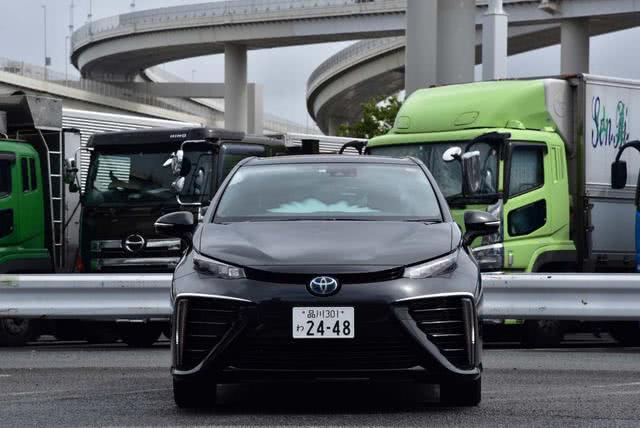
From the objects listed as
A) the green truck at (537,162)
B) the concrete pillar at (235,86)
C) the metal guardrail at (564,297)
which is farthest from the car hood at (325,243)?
the concrete pillar at (235,86)

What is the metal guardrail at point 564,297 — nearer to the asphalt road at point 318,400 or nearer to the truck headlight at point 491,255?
the asphalt road at point 318,400

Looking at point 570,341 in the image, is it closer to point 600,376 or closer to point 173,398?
point 600,376

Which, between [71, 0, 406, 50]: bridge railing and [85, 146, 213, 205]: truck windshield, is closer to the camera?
[85, 146, 213, 205]: truck windshield

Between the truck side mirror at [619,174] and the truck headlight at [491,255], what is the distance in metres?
1.85

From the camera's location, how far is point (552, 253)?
1728 cm

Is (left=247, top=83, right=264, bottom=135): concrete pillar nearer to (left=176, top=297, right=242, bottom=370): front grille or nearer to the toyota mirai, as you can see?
the toyota mirai

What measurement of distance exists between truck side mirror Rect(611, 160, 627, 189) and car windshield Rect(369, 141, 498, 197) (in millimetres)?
1711

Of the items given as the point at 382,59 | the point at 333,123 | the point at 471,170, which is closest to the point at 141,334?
the point at 471,170

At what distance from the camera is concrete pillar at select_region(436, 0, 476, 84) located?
1529 inches

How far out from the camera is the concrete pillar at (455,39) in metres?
38.8

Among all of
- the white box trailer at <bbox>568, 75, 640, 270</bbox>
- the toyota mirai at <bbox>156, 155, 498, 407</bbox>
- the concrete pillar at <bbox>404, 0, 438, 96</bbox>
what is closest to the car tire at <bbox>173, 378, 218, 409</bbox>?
the toyota mirai at <bbox>156, 155, 498, 407</bbox>

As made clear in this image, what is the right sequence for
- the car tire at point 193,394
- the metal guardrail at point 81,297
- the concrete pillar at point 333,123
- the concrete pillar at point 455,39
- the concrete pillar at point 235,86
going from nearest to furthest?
the car tire at point 193,394
the metal guardrail at point 81,297
the concrete pillar at point 455,39
the concrete pillar at point 235,86
the concrete pillar at point 333,123

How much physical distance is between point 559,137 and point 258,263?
9.79m

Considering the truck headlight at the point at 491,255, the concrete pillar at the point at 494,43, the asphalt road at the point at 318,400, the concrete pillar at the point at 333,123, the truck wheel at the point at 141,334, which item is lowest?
the truck wheel at the point at 141,334
